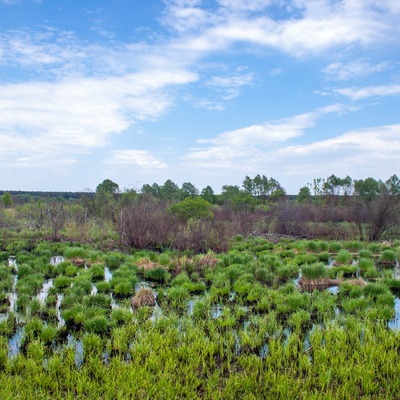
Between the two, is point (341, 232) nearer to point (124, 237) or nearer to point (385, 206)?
point (385, 206)

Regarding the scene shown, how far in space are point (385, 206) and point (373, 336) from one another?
15921mm

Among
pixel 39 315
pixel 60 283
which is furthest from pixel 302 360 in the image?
pixel 60 283

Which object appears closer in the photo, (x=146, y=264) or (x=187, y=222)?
(x=146, y=264)

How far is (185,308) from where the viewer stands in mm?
8891

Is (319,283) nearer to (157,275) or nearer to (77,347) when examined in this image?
(157,275)

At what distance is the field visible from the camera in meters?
5.43

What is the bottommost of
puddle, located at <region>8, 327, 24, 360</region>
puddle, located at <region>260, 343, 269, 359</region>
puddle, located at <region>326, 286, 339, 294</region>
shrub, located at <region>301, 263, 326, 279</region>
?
puddle, located at <region>8, 327, 24, 360</region>

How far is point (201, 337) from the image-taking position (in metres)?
6.88

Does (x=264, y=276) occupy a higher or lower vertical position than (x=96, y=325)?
higher

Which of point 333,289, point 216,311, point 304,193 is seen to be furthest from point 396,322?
point 304,193

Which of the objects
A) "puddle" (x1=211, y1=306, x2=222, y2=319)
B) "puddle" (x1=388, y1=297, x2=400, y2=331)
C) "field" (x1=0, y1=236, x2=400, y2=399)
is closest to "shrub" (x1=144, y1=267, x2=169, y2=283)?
"field" (x1=0, y1=236, x2=400, y2=399)

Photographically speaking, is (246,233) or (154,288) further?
(246,233)

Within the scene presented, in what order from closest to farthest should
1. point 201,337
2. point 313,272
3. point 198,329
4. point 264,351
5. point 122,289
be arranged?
point 264,351 < point 201,337 < point 198,329 < point 122,289 < point 313,272

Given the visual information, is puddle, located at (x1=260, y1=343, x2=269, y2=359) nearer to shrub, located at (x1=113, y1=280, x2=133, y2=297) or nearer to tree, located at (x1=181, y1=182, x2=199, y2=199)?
shrub, located at (x1=113, y1=280, x2=133, y2=297)
